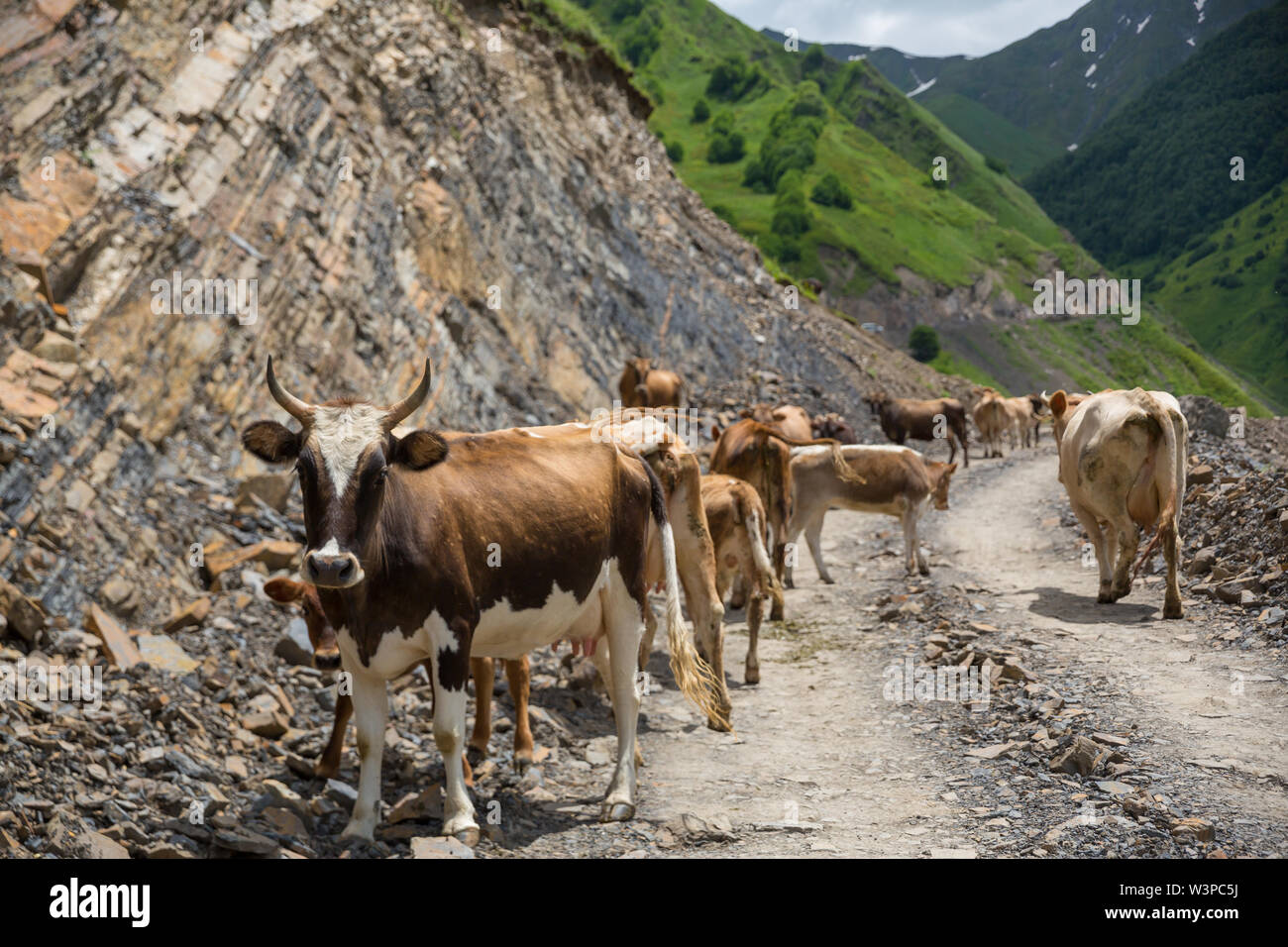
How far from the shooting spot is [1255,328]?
86562mm

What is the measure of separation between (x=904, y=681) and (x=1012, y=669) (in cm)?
129

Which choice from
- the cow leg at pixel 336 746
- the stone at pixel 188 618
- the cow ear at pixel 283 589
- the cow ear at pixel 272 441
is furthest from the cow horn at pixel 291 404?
the stone at pixel 188 618

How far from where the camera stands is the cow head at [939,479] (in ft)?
58.5

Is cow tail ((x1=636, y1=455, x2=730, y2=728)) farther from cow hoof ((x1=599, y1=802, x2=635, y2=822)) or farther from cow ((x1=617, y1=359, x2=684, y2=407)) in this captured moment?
cow ((x1=617, y1=359, x2=684, y2=407))

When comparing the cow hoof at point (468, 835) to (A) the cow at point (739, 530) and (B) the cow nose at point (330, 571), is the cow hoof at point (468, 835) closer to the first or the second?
(B) the cow nose at point (330, 571)

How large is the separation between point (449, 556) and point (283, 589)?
2.34 meters

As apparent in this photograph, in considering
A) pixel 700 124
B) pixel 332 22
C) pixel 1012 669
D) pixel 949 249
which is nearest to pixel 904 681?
pixel 1012 669

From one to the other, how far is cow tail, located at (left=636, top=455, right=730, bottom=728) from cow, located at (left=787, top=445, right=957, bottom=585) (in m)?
7.36

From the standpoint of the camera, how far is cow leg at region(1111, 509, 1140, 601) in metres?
11.9

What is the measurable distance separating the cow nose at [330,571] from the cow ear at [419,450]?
1015 millimetres

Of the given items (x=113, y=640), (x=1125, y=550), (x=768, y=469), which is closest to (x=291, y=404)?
(x=113, y=640)

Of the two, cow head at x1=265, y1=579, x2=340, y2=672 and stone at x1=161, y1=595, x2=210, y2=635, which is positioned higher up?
cow head at x1=265, y1=579, x2=340, y2=672

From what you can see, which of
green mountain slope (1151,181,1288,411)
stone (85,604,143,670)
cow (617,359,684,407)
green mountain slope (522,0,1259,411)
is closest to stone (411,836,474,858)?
stone (85,604,143,670)

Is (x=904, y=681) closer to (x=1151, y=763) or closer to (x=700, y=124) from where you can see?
(x=1151, y=763)
